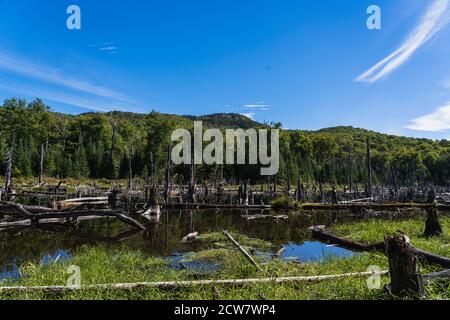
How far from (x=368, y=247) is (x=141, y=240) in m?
10.9

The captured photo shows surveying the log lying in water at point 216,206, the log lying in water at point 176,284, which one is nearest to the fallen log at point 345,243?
the log lying in water at point 176,284

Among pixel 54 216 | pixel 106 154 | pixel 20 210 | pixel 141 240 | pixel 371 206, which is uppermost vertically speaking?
pixel 106 154

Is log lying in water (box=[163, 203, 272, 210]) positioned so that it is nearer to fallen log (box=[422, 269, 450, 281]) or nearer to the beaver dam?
the beaver dam

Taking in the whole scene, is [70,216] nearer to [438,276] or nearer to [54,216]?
[54,216]

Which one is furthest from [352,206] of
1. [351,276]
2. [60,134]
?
[60,134]

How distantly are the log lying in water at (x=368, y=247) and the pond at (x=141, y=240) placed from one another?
1.75ft

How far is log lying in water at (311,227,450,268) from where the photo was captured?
31.9 feet

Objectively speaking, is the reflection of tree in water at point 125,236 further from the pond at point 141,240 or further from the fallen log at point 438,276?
the fallen log at point 438,276

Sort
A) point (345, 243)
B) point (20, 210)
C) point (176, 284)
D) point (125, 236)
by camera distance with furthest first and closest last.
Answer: point (20, 210) < point (125, 236) < point (345, 243) < point (176, 284)

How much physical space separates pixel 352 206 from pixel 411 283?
2885 cm

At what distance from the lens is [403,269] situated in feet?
23.3

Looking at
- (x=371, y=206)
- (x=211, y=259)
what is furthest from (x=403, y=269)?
(x=371, y=206)

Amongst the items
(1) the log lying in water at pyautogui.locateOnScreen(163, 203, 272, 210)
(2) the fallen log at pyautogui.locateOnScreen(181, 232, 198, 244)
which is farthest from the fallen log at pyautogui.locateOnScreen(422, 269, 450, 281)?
(1) the log lying in water at pyautogui.locateOnScreen(163, 203, 272, 210)

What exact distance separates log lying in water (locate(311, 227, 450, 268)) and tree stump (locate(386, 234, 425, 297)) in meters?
0.20
